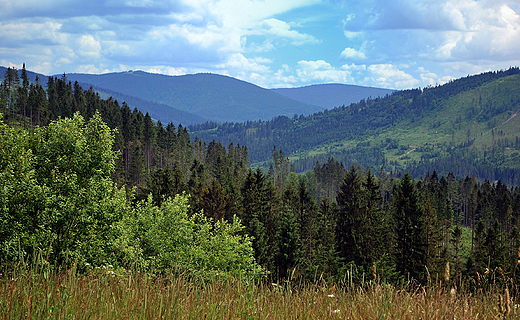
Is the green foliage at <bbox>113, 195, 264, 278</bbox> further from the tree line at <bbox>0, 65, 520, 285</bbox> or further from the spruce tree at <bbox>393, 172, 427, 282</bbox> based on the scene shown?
the spruce tree at <bbox>393, 172, 427, 282</bbox>

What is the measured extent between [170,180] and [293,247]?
27745mm

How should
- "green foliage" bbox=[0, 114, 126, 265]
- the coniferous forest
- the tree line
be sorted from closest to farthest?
1. the coniferous forest
2. "green foliage" bbox=[0, 114, 126, 265]
3. the tree line

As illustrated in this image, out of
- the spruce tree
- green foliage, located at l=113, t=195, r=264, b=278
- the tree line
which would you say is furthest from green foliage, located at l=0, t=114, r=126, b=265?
the spruce tree

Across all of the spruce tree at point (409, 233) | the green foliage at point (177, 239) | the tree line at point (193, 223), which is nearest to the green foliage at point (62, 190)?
the tree line at point (193, 223)

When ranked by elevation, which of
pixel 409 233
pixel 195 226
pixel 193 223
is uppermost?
pixel 193 223

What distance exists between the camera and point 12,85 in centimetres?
14562

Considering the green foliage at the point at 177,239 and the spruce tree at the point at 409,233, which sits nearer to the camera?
the green foliage at the point at 177,239

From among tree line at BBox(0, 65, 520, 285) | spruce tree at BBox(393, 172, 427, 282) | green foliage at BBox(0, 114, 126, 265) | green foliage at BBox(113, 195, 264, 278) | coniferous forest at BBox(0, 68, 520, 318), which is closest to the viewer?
coniferous forest at BBox(0, 68, 520, 318)

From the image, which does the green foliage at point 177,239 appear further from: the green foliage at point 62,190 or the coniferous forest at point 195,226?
the green foliage at point 62,190

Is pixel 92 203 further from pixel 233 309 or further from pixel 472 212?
pixel 472 212

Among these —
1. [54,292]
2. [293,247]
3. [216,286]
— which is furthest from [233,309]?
[293,247]

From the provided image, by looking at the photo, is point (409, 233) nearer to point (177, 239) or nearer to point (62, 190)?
point (177, 239)

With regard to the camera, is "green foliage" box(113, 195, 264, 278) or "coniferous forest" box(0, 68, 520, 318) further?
"green foliage" box(113, 195, 264, 278)

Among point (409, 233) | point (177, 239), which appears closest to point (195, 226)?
point (177, 239)
